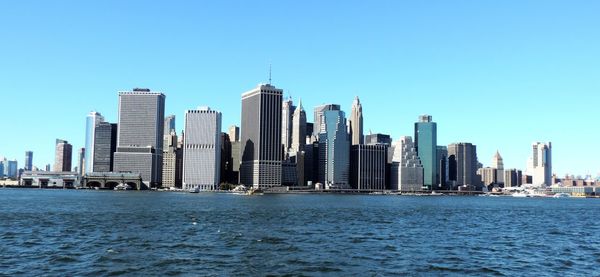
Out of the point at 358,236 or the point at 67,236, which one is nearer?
the point at 67,236

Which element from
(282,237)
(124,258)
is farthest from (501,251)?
(124,258)

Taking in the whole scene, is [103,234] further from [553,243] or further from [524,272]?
[553,243]

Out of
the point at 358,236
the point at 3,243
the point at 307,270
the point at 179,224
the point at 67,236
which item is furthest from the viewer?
the point at 179,224

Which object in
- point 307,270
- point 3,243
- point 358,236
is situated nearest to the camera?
point 307,270

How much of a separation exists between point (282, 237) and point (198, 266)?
23.6 m

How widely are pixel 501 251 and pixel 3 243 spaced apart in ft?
161

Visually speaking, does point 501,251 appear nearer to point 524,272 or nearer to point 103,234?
point 524,272

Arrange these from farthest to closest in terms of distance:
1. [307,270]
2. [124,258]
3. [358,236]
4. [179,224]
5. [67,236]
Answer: [179,224] < [358,236] < [67,236] < [124,258] < [307,270]

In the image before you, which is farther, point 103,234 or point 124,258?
point 103,234

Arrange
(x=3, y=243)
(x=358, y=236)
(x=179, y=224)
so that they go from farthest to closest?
(x=179, y=224) → (x=358, y=236) → (x=3, y=243)

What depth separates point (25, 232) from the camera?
7006 centimetres

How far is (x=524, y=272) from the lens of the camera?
156 feet

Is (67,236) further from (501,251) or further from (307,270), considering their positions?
(501,251)

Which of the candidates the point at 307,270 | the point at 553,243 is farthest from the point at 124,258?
the point at 553,243
